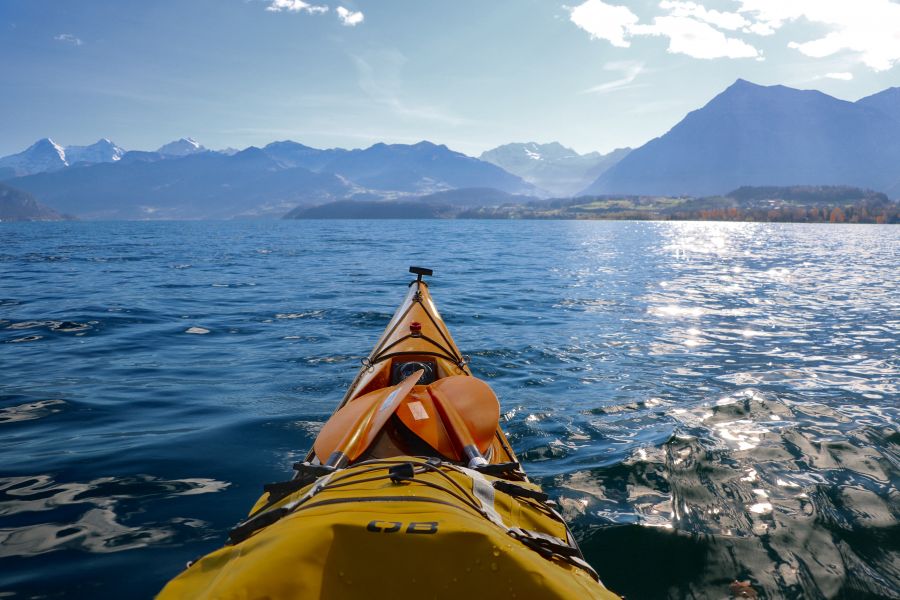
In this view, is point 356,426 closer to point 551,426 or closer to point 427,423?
point 427,423

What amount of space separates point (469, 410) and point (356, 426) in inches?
44.2

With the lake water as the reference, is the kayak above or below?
above

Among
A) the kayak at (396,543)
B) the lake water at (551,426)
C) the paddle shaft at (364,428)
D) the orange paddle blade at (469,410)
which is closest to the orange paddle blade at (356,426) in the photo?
the paddle shaft at (364,428)

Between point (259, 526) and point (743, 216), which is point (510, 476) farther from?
point (743, 216)

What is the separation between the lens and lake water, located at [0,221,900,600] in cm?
436

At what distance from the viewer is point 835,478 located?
5582mm

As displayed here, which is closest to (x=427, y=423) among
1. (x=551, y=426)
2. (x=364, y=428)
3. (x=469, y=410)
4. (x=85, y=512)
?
(x=469, y=410)

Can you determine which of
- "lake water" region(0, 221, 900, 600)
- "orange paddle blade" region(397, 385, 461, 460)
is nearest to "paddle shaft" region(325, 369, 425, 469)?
"orange paddle blade" region(397, 385, 461, 460)

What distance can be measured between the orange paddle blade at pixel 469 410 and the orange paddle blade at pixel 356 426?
413 millimetres

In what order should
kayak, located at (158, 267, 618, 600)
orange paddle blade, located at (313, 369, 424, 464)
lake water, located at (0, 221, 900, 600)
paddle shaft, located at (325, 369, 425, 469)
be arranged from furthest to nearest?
1. lake water, located at (0, 221, 900, 600)
2. orange paddle blade, located at (313, 369, 424, 464)
3. paddle shaft, located at (325, 369, 425, 469)
4. kayak, located at (158, 267, 618, 600)

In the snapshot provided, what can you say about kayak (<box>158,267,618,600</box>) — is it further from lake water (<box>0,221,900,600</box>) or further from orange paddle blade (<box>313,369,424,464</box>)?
lake water (<box>0,221,900,600</box>)

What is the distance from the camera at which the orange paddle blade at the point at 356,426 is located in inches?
165

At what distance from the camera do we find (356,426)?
4461 mm

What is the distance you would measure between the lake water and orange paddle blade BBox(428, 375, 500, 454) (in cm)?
132
